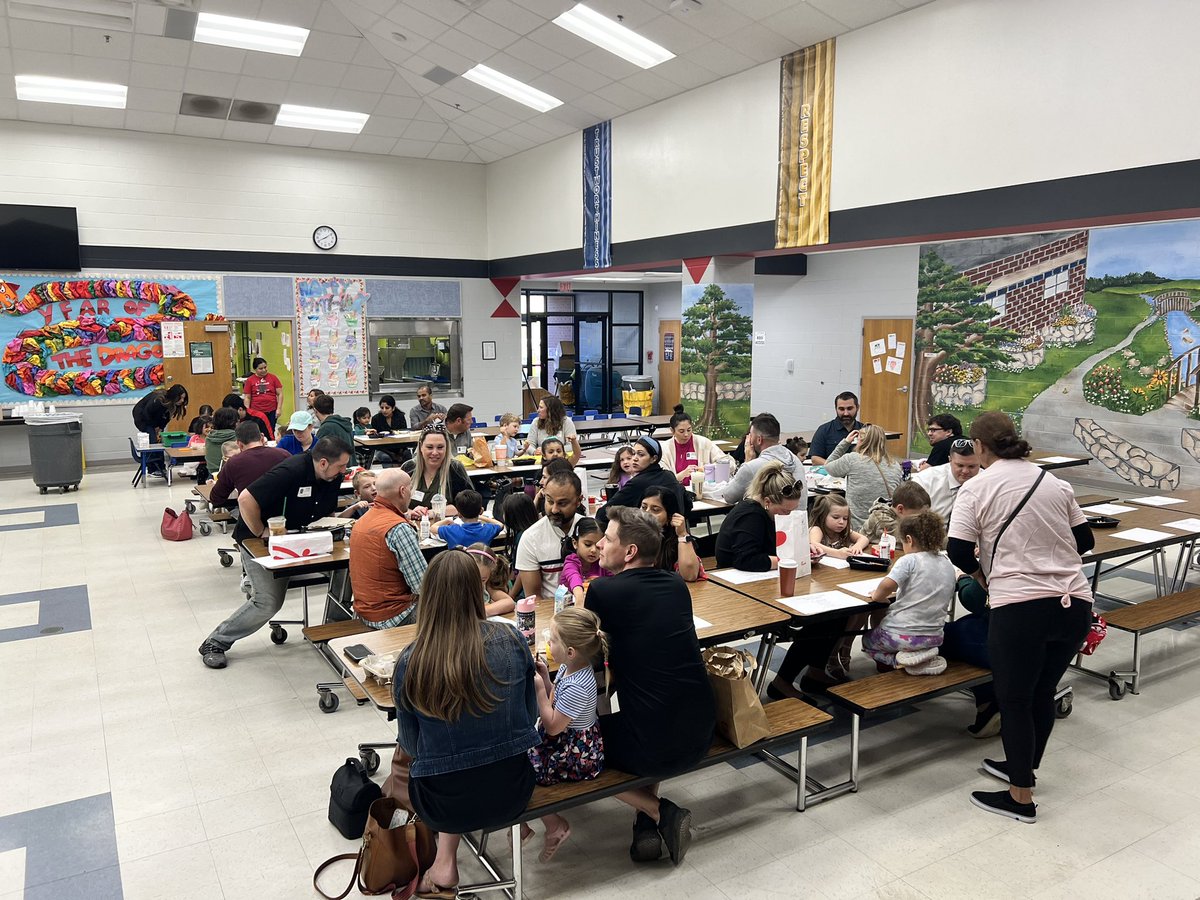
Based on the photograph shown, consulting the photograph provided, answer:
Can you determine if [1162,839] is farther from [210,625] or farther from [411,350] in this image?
[411,350]

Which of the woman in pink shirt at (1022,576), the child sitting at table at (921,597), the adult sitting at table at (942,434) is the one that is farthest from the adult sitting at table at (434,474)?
the adult sitting at table at (942,434)

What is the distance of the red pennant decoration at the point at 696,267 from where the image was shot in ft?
36.3

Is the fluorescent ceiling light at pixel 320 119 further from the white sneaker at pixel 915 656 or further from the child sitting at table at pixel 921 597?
the white sneaker at pixel 915 656

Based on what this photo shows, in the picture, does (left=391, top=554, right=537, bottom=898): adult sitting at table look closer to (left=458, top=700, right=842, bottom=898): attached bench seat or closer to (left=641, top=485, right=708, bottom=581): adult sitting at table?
(left=458, top=700, right=842, bottom=898): attached bench seat

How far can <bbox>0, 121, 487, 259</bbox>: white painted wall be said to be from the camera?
488 inches

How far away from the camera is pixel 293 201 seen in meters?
14.1

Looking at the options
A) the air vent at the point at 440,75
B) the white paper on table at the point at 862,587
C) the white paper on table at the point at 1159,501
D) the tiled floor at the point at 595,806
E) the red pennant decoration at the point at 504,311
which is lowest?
the tiled floor at the point at 595,806

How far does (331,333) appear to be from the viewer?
1462 centimetres

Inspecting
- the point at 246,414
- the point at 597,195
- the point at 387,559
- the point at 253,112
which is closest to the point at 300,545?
the point at 387,559

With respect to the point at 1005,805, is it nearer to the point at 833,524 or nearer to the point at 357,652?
the point at 833,524

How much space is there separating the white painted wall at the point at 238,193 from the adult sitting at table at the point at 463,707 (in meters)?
12.6

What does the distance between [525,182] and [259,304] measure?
4840 millimetres

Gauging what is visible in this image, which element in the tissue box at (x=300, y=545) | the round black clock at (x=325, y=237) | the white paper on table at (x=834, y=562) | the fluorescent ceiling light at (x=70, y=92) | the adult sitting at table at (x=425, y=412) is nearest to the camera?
the white paper on table at (x=834, y=562)

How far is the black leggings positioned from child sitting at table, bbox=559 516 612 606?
1.75 m
